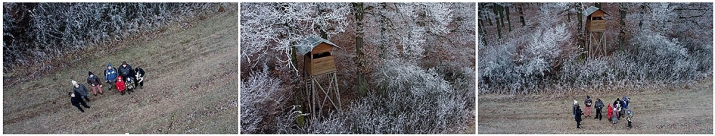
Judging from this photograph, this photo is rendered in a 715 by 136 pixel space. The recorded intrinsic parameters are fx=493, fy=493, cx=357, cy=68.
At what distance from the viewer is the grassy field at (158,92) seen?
6027 mm

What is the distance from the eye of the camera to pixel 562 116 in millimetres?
6609

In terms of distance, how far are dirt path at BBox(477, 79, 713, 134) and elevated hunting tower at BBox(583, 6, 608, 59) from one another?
0.63m

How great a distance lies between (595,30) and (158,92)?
5853mm

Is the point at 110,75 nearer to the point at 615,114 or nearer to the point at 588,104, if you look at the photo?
the point at 588,104

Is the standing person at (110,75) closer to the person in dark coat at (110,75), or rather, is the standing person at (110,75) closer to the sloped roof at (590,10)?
the person in dark coat at (110,75)

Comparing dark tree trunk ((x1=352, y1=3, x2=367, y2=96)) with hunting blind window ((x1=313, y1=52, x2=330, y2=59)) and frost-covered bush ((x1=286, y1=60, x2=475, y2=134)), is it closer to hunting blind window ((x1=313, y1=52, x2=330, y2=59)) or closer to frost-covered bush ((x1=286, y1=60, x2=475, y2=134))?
frost-covered bush ((x1=286, y1=60, x2=475, y2=134))

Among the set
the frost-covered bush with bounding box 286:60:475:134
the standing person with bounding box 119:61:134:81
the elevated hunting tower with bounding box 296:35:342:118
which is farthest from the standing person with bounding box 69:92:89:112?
the frost-covered bush with bounding box 286:60:475:134

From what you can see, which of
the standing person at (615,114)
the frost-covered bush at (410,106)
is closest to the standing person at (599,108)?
the standing person at (615,114)

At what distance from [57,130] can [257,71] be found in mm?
2557

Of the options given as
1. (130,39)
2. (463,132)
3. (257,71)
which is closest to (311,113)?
(257,71)

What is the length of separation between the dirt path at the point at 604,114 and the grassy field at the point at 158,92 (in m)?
3.37

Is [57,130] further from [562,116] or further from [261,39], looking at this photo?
[562,116]

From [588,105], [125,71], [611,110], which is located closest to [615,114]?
[611,110]

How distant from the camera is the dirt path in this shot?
21.1 ft
